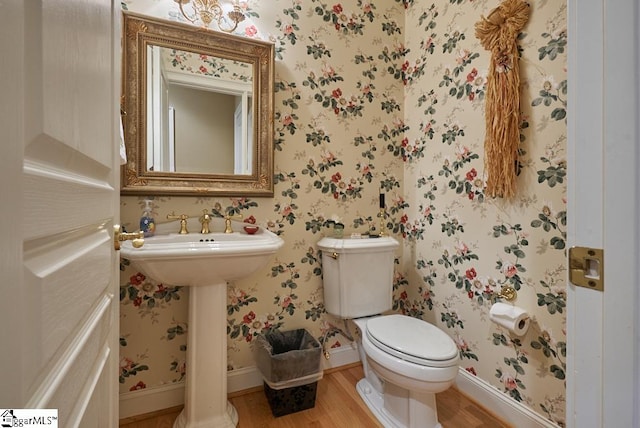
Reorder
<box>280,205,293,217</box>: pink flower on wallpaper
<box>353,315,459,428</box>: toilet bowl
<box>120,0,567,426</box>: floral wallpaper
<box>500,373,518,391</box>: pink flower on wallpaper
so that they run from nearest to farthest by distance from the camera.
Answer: <box>353,315,459,428</box>: toilet bowl, <box>120,0,567,426</box>: floral wallpaper, <box>500,373,518,391</box>: pink flower on wallpaper, <box>280,205,293,217</box>: pink flower on wallpaper

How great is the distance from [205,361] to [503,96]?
1.78 m

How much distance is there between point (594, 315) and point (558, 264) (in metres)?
0.84

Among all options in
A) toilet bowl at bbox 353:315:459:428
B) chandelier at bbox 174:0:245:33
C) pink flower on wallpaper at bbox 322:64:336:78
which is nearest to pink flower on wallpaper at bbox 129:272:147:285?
toilet bowl at bbox 353:315:459:428

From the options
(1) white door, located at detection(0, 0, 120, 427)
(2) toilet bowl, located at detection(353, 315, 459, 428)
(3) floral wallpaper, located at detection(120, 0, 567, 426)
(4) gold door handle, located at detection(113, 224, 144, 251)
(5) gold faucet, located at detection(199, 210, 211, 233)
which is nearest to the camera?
(1) white door, located at detection(0, 0, 120, 427)

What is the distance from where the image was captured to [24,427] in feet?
0.88

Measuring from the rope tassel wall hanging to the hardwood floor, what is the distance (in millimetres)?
1076

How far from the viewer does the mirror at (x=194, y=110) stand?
4.34ft

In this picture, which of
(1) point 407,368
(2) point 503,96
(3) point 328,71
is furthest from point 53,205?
(3) point 328,71

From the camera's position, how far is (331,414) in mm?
1390

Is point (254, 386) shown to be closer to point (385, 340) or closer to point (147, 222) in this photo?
point (385, 340)

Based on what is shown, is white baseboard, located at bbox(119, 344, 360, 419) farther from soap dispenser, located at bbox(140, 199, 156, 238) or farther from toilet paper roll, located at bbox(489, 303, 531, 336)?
toilet paper roll, located at bbox(489, 303, 531, 336)

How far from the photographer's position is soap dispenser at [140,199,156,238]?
1294 mm

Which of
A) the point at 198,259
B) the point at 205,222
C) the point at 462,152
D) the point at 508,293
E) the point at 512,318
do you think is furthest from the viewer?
the point at 462,152

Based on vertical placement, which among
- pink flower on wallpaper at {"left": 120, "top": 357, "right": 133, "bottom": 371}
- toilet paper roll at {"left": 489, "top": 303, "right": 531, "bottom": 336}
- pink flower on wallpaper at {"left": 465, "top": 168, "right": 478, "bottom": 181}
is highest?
pink flower on wallpaper at {"left": 465, "top": 168, "right": 478, "bottom": 181}
